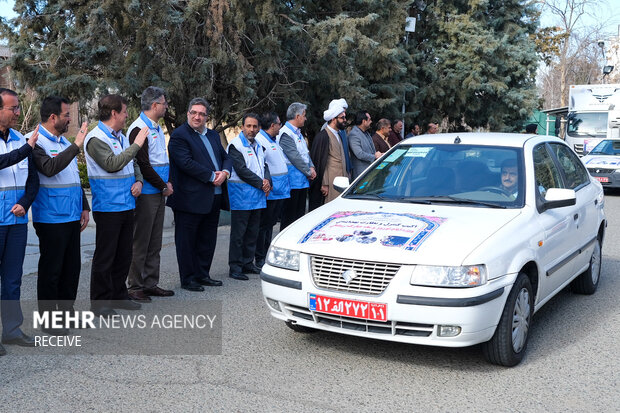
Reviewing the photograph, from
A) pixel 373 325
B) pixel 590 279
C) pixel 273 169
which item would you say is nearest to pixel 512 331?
pixel 373 325

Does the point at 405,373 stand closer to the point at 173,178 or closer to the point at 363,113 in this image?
the point at 173,178

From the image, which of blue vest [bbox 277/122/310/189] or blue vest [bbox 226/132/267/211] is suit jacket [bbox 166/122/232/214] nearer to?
blue vest [bbox 226/132/267/211]

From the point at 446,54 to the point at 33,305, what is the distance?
15.3m

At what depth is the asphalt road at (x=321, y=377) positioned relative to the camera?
13.1ft

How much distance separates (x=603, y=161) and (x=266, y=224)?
13691mm

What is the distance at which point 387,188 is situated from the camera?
5805 mm

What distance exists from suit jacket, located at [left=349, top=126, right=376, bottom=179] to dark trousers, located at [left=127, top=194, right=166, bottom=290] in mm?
3705

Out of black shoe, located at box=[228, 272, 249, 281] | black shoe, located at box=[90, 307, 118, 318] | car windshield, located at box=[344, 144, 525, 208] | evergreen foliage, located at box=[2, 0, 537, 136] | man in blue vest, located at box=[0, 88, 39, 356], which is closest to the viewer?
man in blue vest, located at box=[0, 88, 39, 356]

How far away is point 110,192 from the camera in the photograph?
5.67 m

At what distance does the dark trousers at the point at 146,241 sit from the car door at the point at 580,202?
3.75 m

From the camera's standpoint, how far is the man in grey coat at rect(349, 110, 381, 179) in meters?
9.60

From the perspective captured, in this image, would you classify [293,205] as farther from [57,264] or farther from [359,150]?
[57,264]

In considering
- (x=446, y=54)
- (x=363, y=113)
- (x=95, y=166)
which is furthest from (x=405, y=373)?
(x=446, y=54)

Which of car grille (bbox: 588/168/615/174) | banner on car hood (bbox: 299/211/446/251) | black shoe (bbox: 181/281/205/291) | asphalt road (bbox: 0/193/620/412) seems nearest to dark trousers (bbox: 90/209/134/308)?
asphalt road (bbox: 0/193/620/412)
